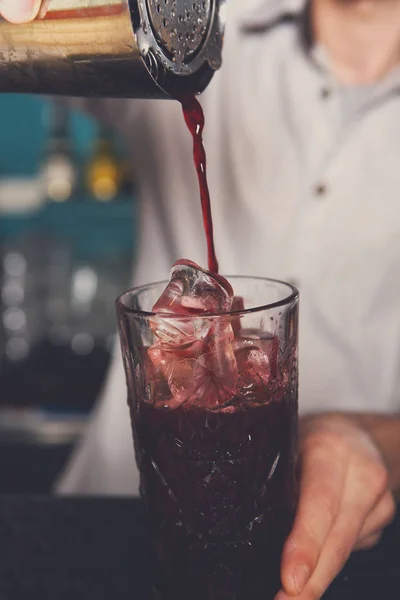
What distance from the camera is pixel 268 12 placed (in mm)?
1724

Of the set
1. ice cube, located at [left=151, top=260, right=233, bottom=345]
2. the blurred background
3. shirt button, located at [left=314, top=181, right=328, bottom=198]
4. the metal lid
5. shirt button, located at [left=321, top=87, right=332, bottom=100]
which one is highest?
the metal lid

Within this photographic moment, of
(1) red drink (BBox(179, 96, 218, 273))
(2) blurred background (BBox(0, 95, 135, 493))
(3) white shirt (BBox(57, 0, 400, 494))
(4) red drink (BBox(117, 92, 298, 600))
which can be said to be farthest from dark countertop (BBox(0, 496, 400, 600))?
(2) blurred background (BBox(0, 95, 135, 493))

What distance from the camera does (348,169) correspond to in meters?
1.65

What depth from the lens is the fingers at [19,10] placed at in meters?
0.81

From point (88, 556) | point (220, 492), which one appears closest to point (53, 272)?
point (88, 556)

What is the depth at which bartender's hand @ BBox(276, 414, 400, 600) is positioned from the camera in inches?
32.8

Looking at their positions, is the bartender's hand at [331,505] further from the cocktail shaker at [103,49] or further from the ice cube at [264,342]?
the cocktail shaker at [103,49]

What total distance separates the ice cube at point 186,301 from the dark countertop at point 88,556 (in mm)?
411

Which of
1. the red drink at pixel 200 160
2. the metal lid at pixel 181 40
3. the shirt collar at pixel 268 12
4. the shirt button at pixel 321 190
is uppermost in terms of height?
the shirt collar at pixel 268 12

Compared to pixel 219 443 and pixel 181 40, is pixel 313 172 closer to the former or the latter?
pixel 181 40

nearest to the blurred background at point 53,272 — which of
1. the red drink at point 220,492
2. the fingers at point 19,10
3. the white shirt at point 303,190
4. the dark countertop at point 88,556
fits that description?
the white shirt at point 303,190

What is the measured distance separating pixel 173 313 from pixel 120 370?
1066 mm

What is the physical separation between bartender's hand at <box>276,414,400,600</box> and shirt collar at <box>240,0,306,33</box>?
1.09 meters

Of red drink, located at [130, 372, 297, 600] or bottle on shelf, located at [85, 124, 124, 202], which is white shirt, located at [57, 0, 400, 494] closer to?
red drink, located at [130, 372, 297, 600]
